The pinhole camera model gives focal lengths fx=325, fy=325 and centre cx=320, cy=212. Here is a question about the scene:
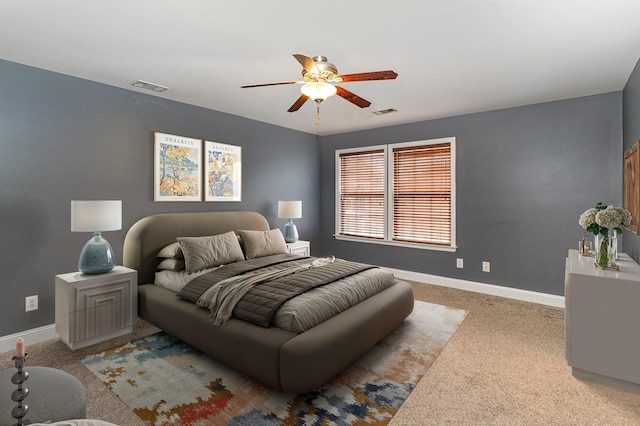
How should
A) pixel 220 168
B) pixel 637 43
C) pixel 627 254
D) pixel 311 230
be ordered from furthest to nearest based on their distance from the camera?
pixel 311 230 → pixel 220 168 → pixel 627 254 → pixel 637 43

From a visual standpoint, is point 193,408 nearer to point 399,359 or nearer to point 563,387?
point 399,359

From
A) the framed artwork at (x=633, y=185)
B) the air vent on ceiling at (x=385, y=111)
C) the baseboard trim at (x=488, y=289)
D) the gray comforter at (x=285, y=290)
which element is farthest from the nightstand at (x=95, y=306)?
the framed artwork at (x=633, y=185)

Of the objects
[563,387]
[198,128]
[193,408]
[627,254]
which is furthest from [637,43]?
[198,128]

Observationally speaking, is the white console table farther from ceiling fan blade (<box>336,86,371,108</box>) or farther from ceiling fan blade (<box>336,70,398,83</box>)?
ceiling fan blade (<box>336,86,371,108</box>)

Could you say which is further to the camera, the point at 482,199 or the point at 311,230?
the point at 311,230

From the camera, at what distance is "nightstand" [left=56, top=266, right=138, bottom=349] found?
8.96ft

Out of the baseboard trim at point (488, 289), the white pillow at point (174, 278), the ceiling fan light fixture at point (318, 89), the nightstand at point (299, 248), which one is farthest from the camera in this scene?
the nightstand at point (299, 248)

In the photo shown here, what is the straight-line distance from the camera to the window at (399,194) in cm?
475

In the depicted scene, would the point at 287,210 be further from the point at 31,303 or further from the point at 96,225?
the point at 31,303

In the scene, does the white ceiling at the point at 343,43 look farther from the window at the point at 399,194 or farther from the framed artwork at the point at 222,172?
the window at the point at 399,194

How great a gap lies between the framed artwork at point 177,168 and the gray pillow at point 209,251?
72 cm

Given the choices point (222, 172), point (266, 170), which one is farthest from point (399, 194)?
point (222, 172)

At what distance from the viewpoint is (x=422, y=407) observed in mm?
2045

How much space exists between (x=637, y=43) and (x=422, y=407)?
3.08m
